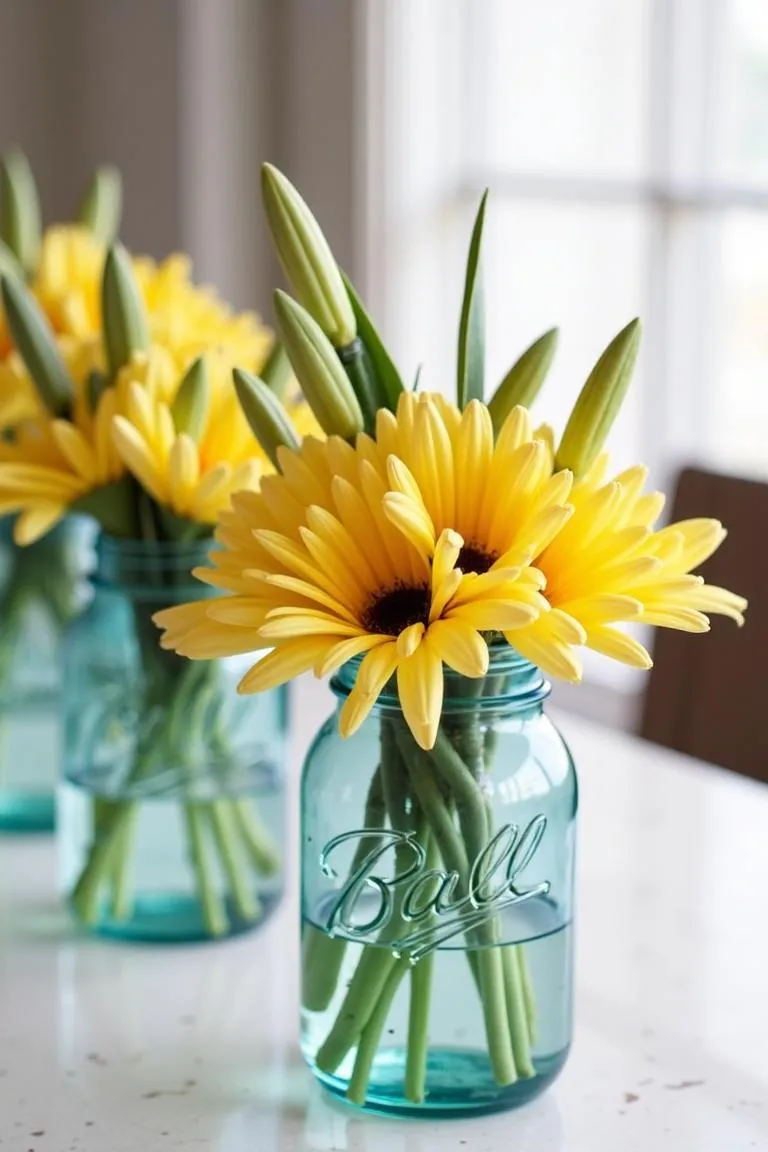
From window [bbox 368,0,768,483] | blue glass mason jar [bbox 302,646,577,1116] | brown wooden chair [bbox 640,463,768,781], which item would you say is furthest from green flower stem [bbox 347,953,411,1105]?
window [bbox 368,0,768,483]

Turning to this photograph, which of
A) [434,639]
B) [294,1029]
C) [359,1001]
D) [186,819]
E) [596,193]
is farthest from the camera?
[596,193]

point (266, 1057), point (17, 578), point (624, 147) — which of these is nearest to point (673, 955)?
point (266, 1057)

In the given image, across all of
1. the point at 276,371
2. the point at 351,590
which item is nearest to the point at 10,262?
the point at 276,371

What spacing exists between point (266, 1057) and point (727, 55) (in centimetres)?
206

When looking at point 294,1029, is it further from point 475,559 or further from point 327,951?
point 475,559

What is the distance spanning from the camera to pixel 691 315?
265 cm

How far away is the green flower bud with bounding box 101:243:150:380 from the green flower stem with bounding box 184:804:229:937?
0.25 metres

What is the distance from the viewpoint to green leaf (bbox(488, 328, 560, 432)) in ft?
2.39

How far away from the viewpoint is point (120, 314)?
0.92 meters

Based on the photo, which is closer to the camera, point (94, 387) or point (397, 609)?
point (397, 609)

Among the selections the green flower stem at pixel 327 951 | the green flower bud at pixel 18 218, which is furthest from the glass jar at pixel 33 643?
the green flower stem at pixel 327 951

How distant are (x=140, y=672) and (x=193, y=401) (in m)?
0.17

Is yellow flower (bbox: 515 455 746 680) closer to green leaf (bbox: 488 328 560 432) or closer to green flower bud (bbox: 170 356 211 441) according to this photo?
green leaf (bbox: 488 328 560 432)

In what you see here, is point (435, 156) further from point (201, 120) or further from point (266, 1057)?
point (266, 1057)
